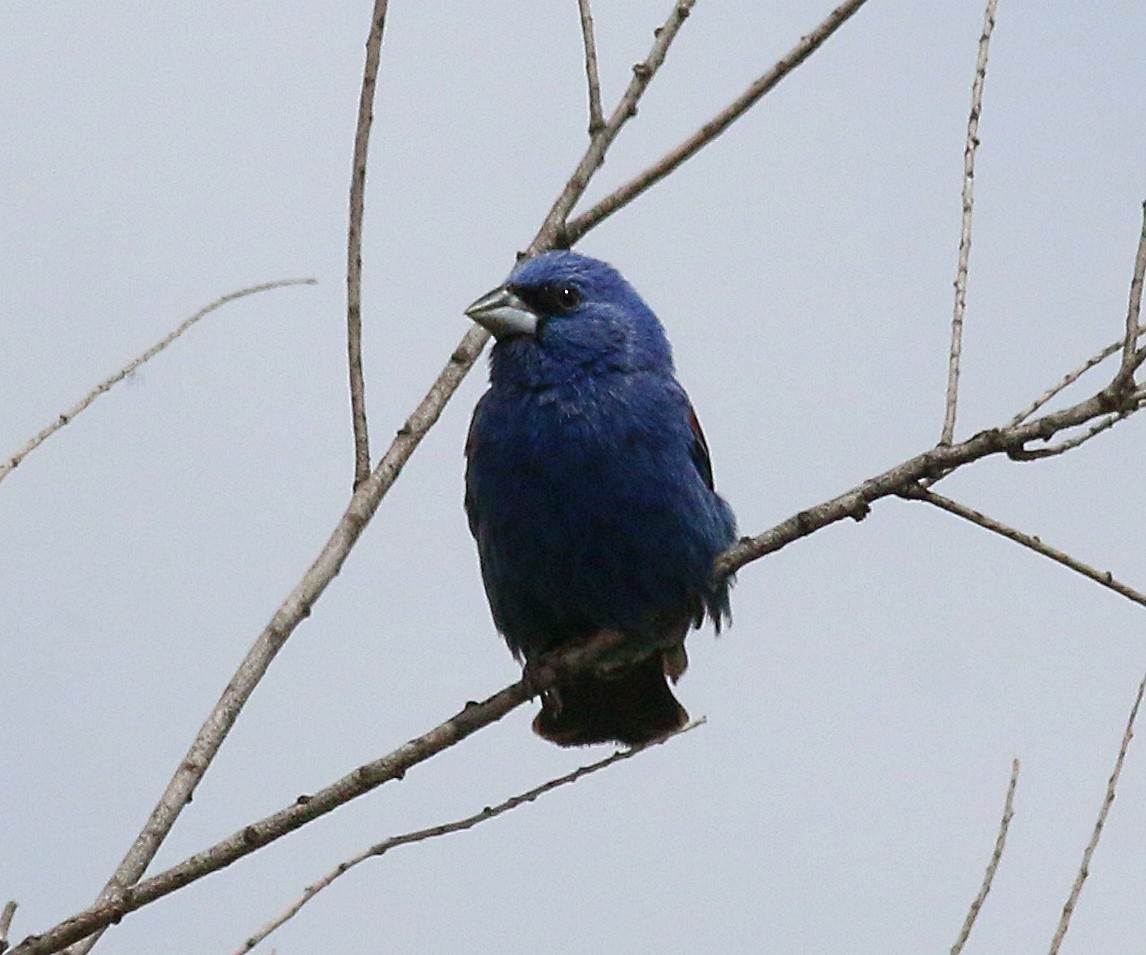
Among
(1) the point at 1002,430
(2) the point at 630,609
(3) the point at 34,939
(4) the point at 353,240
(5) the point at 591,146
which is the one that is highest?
(5) the point at 591,146

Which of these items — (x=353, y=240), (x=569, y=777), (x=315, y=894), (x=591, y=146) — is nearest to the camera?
(x=315, y=894)

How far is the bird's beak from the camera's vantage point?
17.9 ft

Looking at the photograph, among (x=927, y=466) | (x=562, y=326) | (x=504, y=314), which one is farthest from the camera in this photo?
(x=562, y=326)

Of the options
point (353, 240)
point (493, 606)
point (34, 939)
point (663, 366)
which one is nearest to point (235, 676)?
point (34, 939)

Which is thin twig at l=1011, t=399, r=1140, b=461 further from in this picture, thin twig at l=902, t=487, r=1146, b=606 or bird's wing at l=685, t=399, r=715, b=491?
bird's wing at l=685, t=399, r=715, b=491

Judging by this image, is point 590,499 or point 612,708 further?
point 612,708

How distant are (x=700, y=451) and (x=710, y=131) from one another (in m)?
1.29

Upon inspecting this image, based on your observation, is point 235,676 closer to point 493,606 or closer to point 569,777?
point 569,777

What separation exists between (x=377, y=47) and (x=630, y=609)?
1.78m

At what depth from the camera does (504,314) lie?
5578mm

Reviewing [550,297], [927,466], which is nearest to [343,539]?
[927,466]

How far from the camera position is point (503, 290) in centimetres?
570

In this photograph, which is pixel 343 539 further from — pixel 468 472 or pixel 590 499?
pixel 468 472

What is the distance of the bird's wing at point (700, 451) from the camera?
5703mm
